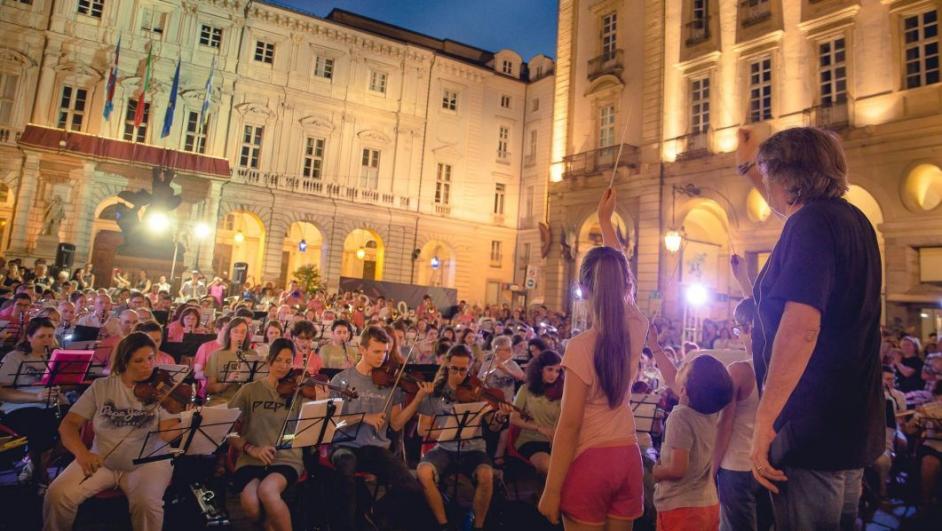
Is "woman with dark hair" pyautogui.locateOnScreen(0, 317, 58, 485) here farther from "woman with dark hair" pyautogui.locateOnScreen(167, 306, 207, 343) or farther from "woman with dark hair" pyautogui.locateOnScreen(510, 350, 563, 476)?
"woman with dark hair" pyautogui.locateOnScreen(510, 350, 563, 476)

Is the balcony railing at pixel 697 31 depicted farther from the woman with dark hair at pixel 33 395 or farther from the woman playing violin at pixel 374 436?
the woman with dark hair at pixel 33 395

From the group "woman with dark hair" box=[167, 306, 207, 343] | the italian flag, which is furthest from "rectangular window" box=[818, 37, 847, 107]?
the italian flag

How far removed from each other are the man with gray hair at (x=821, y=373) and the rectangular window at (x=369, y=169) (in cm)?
3355

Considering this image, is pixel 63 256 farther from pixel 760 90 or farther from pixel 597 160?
pixel 760 90

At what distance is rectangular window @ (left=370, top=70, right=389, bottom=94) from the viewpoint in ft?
112

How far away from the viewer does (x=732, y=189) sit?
19.4 metres

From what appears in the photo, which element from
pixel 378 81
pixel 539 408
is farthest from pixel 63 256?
pixel 539 408

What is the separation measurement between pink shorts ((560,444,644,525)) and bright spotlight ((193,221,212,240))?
1150 inches

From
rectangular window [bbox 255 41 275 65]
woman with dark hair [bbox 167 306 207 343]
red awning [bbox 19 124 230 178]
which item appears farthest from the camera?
rectangular window [bbox 255 41 275 65]

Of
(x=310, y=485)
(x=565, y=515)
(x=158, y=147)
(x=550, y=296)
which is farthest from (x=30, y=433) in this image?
(x=158, y=147)

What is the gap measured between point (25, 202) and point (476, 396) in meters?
29.2

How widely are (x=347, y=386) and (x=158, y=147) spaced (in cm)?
2781

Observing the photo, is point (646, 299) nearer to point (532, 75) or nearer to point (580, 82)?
point (580, 82)

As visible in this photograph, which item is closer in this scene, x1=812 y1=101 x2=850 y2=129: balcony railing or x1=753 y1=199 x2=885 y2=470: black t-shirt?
x1=753 y1=199 x2=885 y2=470: black t-shirt
